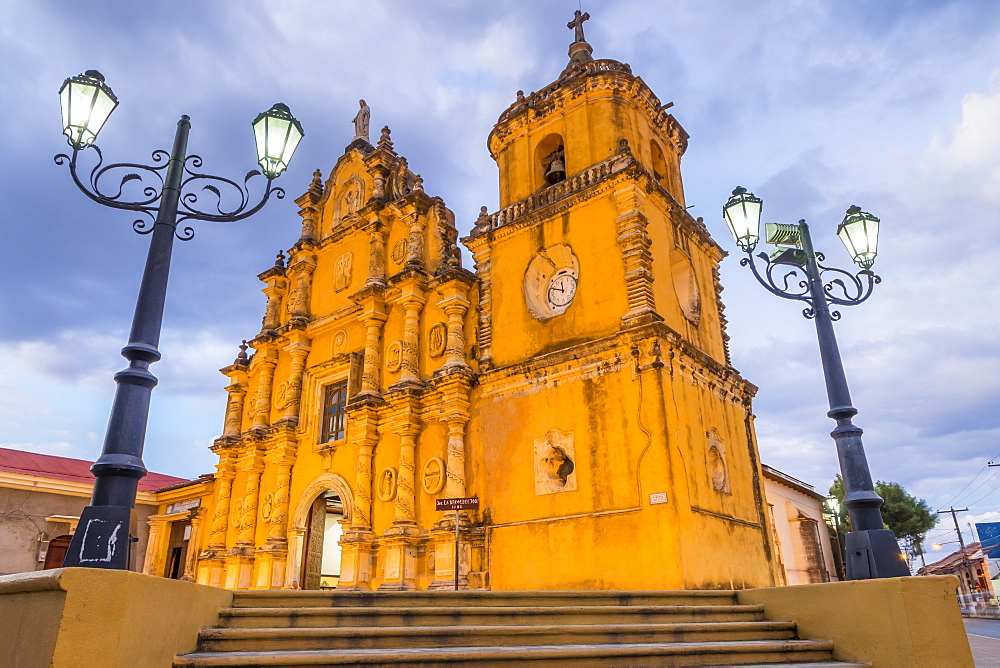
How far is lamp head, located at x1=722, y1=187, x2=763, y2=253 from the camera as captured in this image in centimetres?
795

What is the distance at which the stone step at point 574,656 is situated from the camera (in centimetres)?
415

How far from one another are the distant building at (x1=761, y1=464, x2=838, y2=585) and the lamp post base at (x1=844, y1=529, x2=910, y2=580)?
13.9m

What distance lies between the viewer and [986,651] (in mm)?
11383

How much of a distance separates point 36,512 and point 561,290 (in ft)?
56.0

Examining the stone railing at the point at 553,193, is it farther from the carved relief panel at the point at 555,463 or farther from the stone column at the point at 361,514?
the carved relief panel at the point at 555,463

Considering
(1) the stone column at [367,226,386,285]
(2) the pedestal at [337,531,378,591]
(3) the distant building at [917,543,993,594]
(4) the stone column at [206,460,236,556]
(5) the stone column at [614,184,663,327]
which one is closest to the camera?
(5) the stone column at [614,184,663,327]

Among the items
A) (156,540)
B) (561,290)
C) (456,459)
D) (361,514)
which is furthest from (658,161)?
(156,540)

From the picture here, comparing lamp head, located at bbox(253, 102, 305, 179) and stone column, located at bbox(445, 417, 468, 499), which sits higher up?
lamp head, located at bbox(253, 102, 305, 179)

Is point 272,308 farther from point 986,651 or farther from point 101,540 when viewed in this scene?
point 986,651

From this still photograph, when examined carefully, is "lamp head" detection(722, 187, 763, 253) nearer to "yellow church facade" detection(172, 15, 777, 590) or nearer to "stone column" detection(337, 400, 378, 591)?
"yellow church facade" detection(172, 15, 777, 590)

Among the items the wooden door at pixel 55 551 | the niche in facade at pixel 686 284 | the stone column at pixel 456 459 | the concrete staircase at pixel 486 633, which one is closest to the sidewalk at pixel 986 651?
the concrete staircase at pixel 486 633

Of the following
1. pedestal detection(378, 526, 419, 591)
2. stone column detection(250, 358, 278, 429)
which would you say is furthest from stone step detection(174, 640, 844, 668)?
stone column detection(250, 358, 278, 429)

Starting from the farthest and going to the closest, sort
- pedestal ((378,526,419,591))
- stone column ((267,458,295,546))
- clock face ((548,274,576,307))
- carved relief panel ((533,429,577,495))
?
stone column ((267,458,295,546)), clock face ((548,274,576,307)), pedestal ((378,526,419,591)), carved relief panel ((533,429,577,495))

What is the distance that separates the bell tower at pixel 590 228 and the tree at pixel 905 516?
2657cm
